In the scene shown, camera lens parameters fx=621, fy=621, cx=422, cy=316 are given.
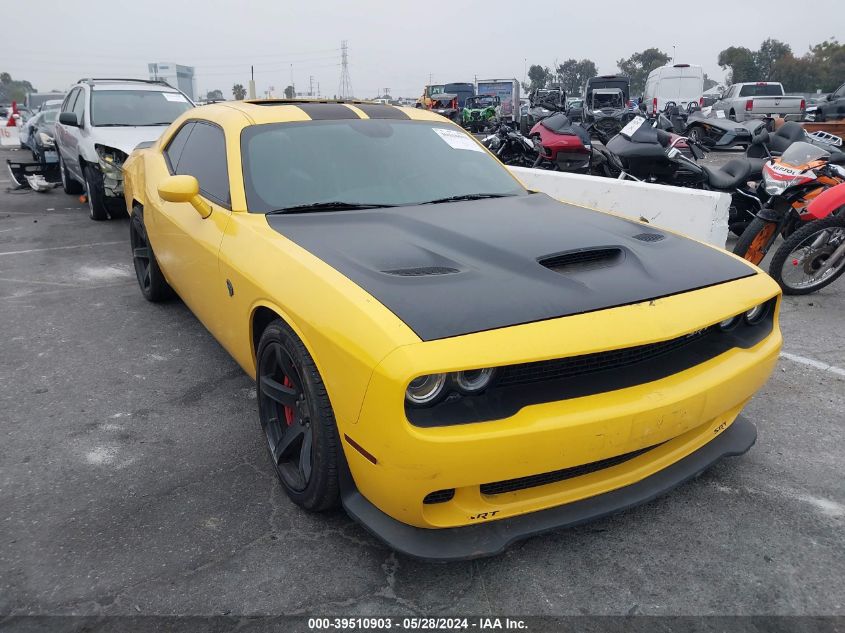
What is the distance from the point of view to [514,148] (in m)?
9.27

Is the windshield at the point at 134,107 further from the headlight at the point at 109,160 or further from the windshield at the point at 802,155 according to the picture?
the windshield at the point at 802,155

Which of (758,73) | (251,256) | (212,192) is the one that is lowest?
(251,256)

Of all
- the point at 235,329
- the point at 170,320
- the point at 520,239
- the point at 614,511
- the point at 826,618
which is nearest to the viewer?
the point at 826,618

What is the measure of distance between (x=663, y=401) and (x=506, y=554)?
75 cm

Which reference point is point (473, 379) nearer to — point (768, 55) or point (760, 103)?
point (760, 103)

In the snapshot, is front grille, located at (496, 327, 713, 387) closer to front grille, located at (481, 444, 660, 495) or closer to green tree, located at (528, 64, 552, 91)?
front grille, located at (481, 444, 660, 495)

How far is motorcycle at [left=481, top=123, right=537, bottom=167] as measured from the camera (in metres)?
9.07

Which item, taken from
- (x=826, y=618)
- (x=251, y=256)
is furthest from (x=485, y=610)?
(x=251, y=256)

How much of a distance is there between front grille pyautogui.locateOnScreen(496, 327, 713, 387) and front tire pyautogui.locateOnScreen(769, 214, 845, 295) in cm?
332

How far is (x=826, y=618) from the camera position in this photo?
188 cm

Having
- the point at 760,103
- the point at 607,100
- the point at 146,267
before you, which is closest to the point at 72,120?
the point at 146,267

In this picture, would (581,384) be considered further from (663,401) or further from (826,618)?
(826,618)

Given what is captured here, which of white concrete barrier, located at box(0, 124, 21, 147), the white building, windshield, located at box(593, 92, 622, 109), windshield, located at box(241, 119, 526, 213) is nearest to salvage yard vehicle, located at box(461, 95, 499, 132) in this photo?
windshield, located at box(593, 92, 622, 109)

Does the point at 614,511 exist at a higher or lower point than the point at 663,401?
lower
